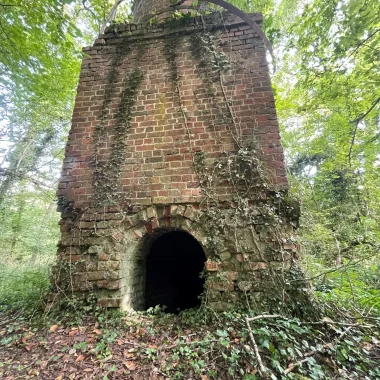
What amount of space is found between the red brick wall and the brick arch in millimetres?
174

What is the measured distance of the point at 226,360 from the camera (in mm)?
2184

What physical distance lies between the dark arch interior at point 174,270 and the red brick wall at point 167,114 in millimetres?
2049

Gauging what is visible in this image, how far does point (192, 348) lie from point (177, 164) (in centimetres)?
220

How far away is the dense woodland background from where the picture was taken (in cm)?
367

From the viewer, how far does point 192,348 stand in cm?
236

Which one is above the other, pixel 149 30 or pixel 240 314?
pixel 149 30

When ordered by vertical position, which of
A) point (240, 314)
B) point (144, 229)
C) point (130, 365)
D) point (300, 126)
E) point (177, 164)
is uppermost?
point (300, 126)

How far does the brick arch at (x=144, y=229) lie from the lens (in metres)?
3.17

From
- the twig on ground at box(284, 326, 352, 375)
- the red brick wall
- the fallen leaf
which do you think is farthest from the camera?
the red brick wall

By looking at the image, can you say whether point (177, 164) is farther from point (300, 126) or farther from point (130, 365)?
point (300, 126)

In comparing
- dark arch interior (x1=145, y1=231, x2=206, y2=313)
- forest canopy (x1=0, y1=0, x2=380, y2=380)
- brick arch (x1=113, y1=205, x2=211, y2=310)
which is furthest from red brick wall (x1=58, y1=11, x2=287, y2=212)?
dark arch interior (x1=145, y1=231, x2=206, y2=313)

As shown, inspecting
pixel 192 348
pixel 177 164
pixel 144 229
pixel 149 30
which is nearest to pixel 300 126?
pixel 149 30

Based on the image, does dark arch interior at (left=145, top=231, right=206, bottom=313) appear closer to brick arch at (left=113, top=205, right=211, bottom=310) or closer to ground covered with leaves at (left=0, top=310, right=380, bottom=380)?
brick arch at (left=113, top=205, right=211, bottom=310)

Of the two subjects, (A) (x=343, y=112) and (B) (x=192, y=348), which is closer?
(B) (x=192, y=348)
